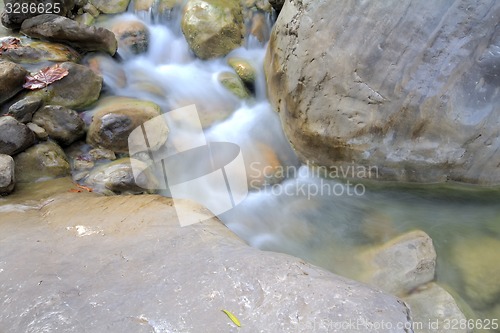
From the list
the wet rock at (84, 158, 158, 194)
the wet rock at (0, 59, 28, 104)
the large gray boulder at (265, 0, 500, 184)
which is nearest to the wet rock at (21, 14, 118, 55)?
the wet rock at (0, 59, 28, 104)

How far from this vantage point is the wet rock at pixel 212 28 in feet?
19.6

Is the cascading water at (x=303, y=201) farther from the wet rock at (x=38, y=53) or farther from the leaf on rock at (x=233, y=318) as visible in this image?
the leaf on rock at (x=233, y=318)

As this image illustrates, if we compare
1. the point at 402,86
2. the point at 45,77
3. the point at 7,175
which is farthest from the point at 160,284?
the point at 45,77

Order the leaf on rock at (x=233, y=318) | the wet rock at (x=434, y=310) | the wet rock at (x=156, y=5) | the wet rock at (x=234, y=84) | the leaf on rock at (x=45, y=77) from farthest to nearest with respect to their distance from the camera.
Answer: the wet rock at (x=156, y=5)
the wet rock at (x=234, y=84)
the leaf on rock at (x=45, y=77)
the wet rock at (x=434, y=310)
the leaf on rock at (x=233, y=318)

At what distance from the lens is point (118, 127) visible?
4.39 meters

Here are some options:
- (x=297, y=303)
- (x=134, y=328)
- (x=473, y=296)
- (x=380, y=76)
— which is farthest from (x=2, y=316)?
(x=380, y=76)

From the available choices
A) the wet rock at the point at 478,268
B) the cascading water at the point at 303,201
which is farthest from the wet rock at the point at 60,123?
the wet rock at the point at 478,268

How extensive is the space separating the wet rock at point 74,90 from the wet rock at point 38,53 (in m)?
0.48

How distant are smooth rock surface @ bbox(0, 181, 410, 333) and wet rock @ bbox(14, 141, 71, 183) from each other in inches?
37.9

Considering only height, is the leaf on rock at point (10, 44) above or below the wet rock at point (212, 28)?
below

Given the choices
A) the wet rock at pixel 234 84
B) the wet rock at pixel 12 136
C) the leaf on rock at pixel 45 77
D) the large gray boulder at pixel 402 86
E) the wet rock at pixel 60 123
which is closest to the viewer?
the large gray boulder at pixel 402 86

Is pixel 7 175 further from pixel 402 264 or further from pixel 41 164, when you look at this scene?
pixel 402 264

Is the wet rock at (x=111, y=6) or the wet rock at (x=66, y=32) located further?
the wet rock at (x=111, y=6)

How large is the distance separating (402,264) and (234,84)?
3529 mm
